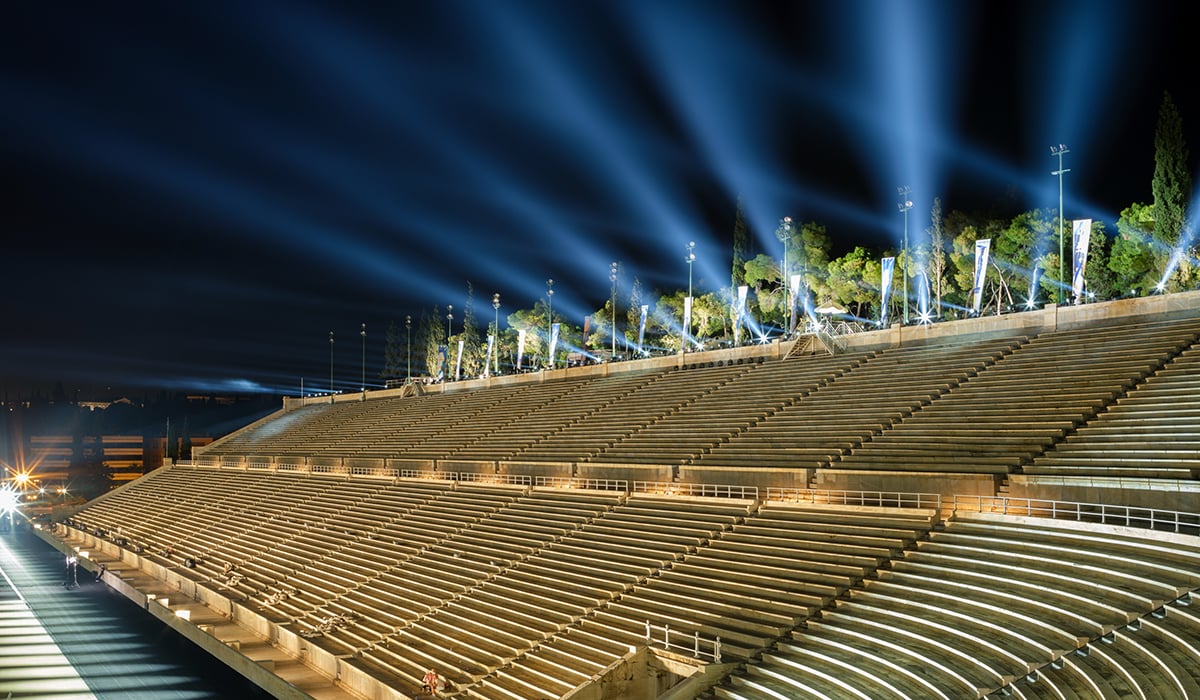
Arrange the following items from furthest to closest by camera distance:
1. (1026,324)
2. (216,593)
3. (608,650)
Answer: (1026,324), (216,593), (608,650)

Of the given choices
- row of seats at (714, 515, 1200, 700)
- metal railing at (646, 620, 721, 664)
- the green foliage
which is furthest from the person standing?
the green foliage

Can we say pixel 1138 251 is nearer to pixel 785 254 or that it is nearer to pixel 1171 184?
pixel 1171 184

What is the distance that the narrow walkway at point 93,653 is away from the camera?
1995 cm

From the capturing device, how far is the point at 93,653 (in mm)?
23484

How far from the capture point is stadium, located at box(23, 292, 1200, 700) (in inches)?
526

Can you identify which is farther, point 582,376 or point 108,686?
point 582,376

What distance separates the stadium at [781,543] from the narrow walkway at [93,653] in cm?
81

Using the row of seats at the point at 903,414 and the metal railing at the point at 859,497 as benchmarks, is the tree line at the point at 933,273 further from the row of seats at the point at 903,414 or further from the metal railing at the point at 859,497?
the metal railing at the point at 859,497

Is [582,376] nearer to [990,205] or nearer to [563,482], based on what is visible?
[563,482]

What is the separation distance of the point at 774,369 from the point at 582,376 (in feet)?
46.1

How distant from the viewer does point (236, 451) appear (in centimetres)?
5631

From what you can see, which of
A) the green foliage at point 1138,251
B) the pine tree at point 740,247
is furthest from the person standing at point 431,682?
the pine tree at point 740,247

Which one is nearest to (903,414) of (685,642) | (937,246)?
(685,642)

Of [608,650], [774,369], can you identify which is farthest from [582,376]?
[608,650]
